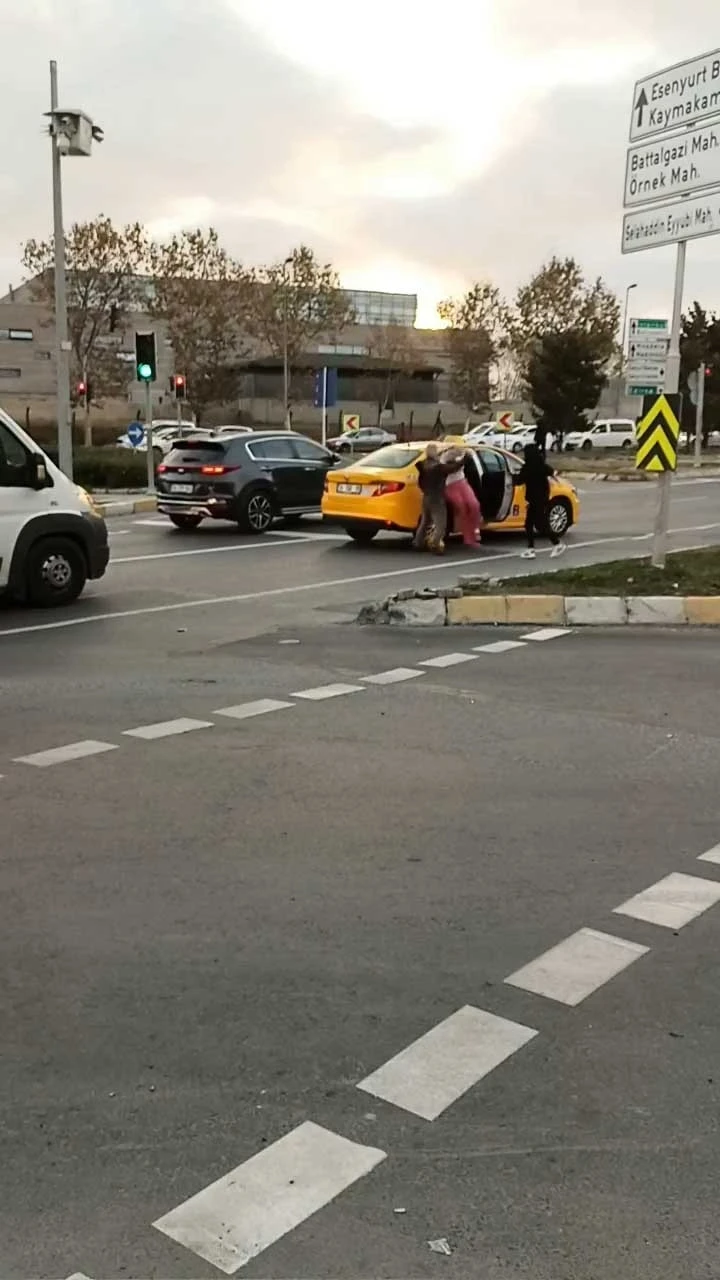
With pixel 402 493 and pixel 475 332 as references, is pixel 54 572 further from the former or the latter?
pixel 475 332

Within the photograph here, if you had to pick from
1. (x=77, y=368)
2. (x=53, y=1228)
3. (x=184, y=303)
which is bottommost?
(x=53, y=1228)

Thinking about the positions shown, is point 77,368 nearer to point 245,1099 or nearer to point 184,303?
point 184,303

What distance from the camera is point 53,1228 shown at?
256 cm

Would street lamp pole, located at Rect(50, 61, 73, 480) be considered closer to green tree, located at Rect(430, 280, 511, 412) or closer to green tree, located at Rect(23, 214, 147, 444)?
green tree, located at Rect(23, 214, 147, 444)

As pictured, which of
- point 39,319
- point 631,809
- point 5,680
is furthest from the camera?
point 39,319

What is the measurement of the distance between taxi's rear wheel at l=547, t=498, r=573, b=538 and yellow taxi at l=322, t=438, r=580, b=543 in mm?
16

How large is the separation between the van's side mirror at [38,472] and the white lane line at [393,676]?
4479mm

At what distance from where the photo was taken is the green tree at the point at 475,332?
67938 mm

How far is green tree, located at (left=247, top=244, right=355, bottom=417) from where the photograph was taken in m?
60.8

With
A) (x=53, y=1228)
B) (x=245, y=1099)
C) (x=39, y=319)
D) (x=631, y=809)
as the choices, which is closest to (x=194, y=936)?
(x=245, y=1099)

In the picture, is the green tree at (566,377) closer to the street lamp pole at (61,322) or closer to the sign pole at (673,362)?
the street lamp pole at (61,322)

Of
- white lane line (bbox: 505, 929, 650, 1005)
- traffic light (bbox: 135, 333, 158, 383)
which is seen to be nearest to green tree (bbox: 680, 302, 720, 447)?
traffic light (bbox: 135, 333, 158, 383)

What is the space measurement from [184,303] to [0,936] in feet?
195

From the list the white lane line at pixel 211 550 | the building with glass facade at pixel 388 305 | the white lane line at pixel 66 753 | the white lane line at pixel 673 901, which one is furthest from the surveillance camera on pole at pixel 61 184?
the building with glass facade at pixel 388 305
